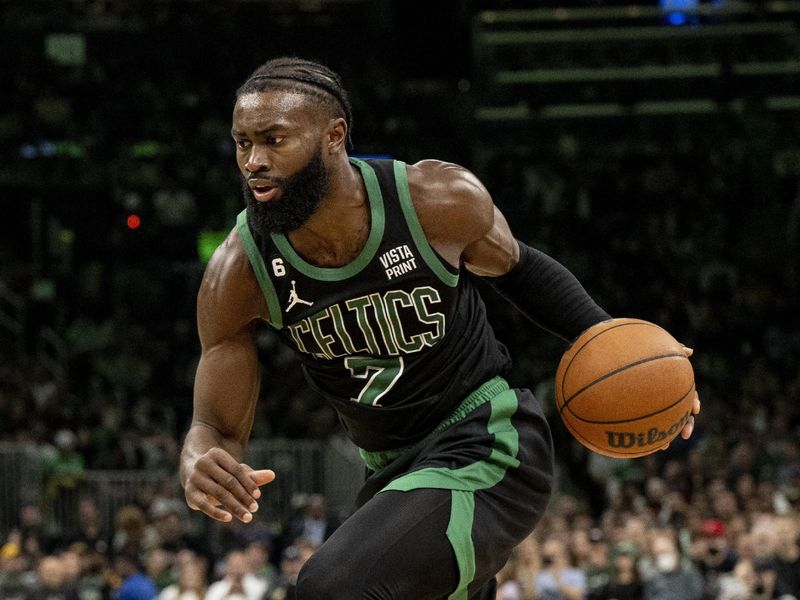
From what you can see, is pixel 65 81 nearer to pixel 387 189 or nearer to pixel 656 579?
pixel 656 579

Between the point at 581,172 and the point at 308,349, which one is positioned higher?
the point at 308,349

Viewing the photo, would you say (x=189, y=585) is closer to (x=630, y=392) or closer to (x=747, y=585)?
(x=747, y=585)

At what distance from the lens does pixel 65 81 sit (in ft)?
70.4

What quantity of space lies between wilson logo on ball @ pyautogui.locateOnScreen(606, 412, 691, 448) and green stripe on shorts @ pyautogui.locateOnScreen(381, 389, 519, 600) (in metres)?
0.32

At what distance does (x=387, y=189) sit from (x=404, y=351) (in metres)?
0.53

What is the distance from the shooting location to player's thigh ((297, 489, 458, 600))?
3.93m

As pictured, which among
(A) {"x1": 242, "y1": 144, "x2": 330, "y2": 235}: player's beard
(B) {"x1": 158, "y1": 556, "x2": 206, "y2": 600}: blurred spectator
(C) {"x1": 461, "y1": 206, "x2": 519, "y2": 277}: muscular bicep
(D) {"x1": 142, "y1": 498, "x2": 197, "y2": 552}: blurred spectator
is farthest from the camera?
(D) {"x1": 142, "y1": 498, "x2": 197, "y2": 552}: blurred spectator

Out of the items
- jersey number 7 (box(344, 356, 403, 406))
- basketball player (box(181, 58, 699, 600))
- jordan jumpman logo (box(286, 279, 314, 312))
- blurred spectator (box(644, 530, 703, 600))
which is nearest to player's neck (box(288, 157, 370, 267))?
basketball player (box(181, 58, 699, 600))

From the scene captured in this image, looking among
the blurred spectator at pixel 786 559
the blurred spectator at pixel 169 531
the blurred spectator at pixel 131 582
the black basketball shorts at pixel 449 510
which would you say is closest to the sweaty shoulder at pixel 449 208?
the black basketball shorts at pixel 449 510

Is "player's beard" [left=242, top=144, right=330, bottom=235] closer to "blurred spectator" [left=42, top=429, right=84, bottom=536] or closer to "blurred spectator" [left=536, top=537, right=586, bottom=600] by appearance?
"blurred spectator" [left=536, top=537, right=586, bottom=600]

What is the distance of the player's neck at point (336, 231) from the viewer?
4.39 metres

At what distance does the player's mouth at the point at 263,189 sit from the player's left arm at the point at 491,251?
1.65 feet

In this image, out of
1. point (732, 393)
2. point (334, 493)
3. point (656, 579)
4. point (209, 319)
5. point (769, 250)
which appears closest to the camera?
point (209, 319)

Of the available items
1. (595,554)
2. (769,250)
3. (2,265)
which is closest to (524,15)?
(769,250)
